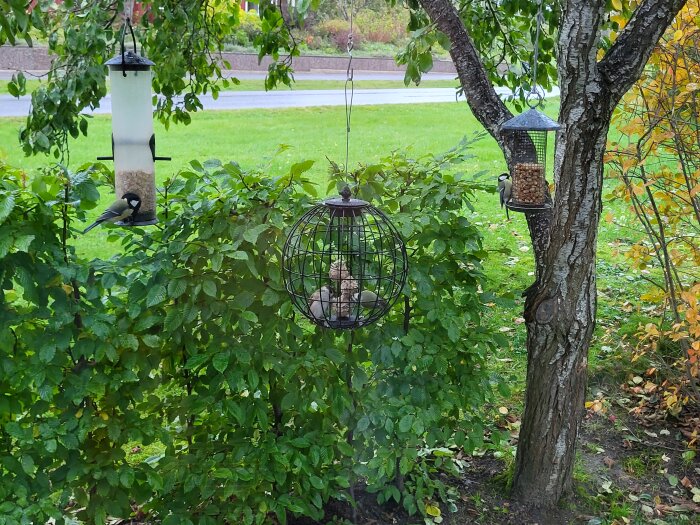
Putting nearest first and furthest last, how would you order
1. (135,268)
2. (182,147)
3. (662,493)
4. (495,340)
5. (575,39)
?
(135,268) < (575,39) < (495,340) < (662,493) < (182,147)

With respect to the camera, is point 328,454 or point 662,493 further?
point 662,493

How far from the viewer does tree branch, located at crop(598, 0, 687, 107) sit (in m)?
3.15

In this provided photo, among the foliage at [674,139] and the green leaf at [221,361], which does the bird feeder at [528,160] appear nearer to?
the foliage at [674,139]

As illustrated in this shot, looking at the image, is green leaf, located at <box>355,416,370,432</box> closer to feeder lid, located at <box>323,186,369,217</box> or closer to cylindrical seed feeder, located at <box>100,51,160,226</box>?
feeder lid, located at <box>323,186,369,217</box>

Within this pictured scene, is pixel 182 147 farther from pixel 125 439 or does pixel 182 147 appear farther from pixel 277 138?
pixel 125 439

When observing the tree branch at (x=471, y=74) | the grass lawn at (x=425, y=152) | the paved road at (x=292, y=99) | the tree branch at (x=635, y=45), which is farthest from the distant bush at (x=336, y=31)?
the tree branch at (x=635, y=45)

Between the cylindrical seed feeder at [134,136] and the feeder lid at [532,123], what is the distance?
145 centimetres

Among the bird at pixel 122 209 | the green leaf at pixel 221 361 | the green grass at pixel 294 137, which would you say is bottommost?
the green leaf at pixel 221 361

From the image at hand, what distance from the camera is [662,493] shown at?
159 inches

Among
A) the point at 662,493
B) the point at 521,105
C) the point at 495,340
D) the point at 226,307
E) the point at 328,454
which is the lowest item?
→ the point at 662,493

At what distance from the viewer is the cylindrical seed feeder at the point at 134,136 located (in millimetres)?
2969

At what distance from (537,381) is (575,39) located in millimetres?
1574

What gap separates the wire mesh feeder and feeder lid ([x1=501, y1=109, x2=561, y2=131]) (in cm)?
66

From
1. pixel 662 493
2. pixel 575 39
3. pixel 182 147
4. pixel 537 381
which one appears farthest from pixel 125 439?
pixel 182 147
